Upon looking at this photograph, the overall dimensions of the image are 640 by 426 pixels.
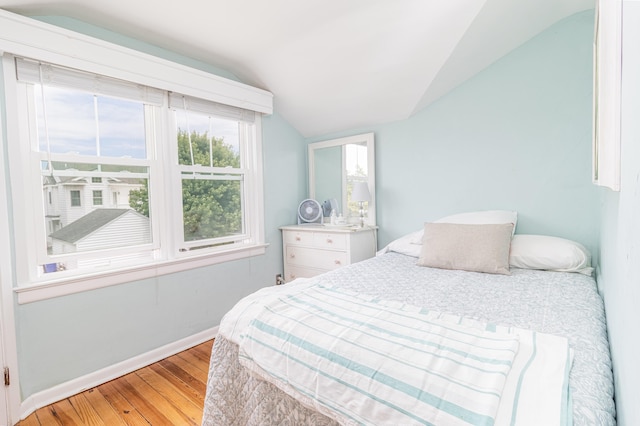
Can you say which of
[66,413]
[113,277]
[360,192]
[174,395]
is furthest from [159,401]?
[360,192]

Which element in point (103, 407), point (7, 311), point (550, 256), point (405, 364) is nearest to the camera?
point (405, 364)

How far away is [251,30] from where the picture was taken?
2.24m

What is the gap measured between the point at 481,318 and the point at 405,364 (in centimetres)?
55

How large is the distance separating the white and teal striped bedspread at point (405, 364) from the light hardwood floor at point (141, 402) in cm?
A: 90

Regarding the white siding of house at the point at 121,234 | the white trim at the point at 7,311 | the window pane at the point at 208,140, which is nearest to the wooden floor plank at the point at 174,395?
the white trim at the point at 7,311

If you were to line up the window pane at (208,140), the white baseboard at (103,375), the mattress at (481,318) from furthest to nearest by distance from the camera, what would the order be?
the window pane at (208,140), the white baseboard at (103,375), the mattress at (481,318)

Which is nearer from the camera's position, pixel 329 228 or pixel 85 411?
pixel 85 411

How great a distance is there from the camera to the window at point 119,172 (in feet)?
6.03

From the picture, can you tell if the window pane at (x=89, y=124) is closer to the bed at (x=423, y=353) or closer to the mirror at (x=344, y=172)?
the bed at (x=423, y=353)

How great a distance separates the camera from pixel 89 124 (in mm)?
2045

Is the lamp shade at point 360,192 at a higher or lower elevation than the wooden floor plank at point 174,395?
higher

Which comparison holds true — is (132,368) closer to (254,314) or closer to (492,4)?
(254,314)

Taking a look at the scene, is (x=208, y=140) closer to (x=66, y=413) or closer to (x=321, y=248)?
(x=321, y=248)

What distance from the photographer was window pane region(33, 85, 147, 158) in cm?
189
